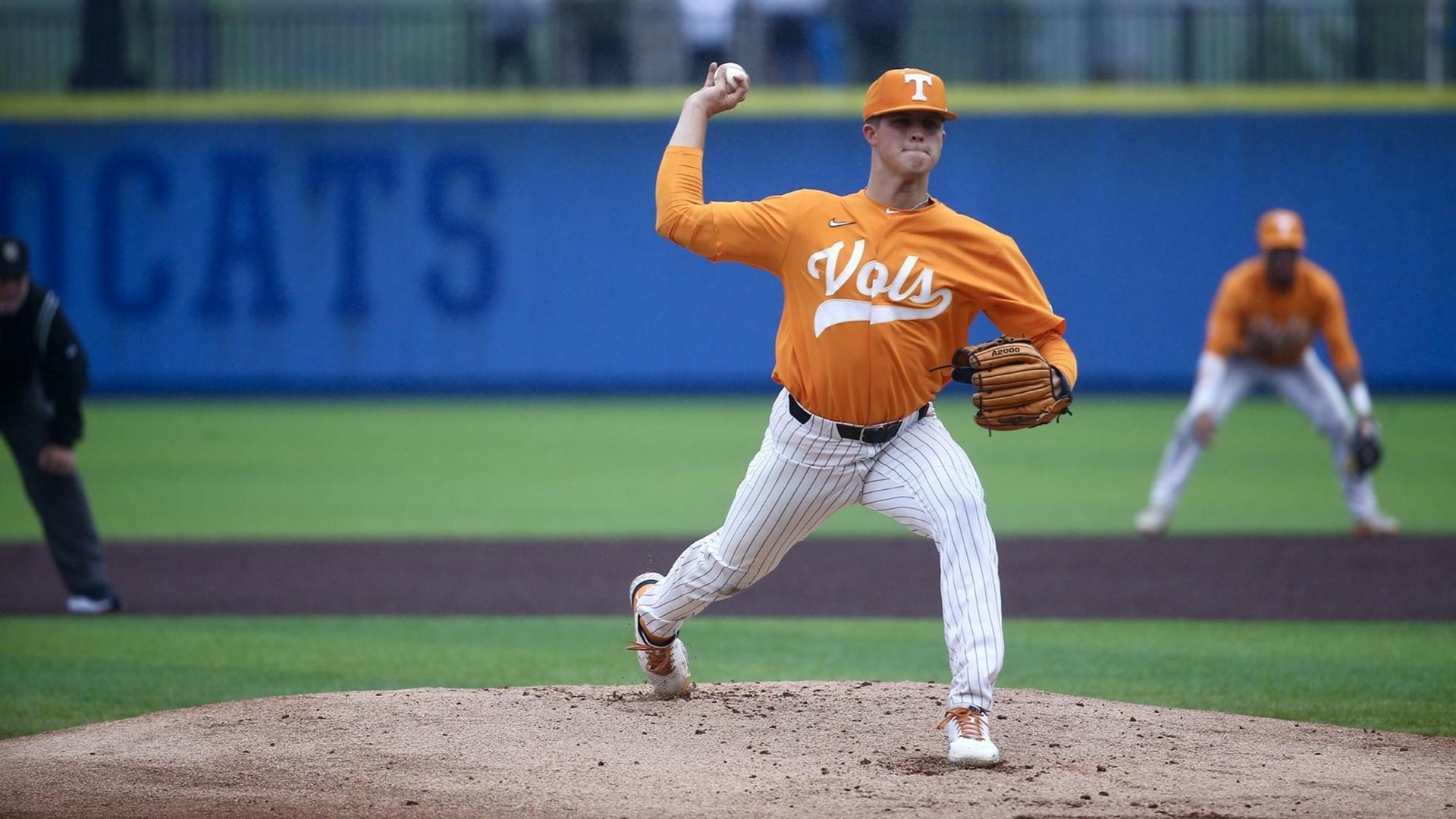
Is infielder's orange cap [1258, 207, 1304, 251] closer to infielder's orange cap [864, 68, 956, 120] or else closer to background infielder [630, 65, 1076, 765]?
background infielder [630, 65, 1076, 765]

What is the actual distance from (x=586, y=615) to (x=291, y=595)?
1.71 metres

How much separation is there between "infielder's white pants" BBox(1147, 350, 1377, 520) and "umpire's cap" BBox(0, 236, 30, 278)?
682 cm

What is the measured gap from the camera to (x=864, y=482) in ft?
17.5

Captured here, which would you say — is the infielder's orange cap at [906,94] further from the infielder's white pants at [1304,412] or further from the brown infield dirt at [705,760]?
the infielder's white pants at [1304,412]

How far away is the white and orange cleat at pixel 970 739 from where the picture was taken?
16.1ft

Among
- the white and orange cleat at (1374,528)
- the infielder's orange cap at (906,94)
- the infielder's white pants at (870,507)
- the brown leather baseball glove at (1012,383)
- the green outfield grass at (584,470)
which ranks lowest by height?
the green outfield grass at (584,470)

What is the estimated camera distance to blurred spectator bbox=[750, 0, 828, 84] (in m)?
21.0

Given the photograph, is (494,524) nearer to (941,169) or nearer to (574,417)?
(574,417)

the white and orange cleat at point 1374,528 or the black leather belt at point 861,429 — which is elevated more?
the black leather belt at point 861,429

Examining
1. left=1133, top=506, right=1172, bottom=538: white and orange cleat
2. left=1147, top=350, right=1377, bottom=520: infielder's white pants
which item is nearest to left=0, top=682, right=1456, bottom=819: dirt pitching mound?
left=1133, top=506, right=1172, bottom=538: white and orange cleat

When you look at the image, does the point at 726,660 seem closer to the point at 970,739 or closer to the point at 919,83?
the point at 970,739

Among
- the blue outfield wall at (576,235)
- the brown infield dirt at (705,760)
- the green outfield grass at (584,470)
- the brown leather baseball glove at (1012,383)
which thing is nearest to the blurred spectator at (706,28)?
the blue outfield wall at (576,235)

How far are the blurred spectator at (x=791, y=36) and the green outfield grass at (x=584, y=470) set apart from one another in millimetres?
4321

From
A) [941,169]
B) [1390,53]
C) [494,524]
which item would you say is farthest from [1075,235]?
[494,524]
